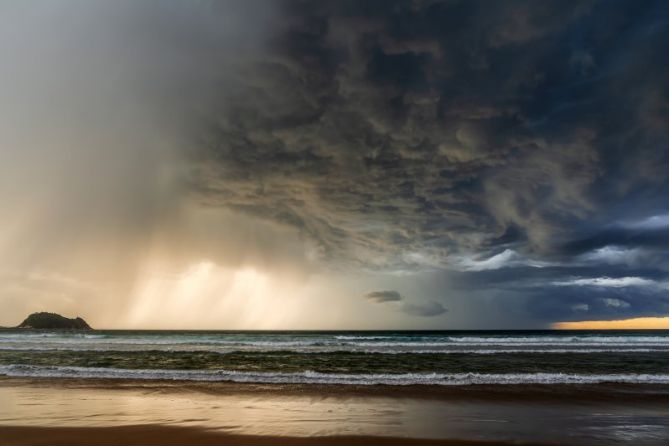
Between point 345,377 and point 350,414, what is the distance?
687cm

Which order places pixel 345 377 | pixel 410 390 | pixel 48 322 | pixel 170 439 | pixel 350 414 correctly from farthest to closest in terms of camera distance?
pixel 48 322
pixel 345 377
pixel 410 390
pixel 350 414
pixel 170 439

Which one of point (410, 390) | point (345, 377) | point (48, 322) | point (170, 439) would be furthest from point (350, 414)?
point (48, 322)

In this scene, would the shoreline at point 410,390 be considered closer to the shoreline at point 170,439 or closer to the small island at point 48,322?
the shoreline at point 170,439

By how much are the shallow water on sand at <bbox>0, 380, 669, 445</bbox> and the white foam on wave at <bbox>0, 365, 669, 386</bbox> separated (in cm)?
302

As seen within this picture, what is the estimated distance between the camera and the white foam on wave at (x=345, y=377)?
16.3m

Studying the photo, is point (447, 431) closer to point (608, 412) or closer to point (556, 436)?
point (556, 436)

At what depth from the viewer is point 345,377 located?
17188 mm

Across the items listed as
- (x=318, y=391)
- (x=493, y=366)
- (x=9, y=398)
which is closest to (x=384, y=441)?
(x=318, y=391)

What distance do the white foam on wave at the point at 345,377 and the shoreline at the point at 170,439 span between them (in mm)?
7754

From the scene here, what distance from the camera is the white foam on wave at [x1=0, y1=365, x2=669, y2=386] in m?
16.3

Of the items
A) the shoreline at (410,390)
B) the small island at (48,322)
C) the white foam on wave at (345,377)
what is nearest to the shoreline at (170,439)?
the shoreline at (410,390)

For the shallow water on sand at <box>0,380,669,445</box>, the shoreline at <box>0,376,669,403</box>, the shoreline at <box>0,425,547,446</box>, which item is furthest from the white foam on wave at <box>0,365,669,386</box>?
the shoreline at <box>0,425,547,446</box>

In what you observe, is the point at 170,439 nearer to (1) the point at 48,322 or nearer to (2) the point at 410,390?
(2) the point at 410,390

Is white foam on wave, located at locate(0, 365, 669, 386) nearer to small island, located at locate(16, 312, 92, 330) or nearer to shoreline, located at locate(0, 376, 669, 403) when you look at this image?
shoreline, located at locate(0, 376, 669, 403)
